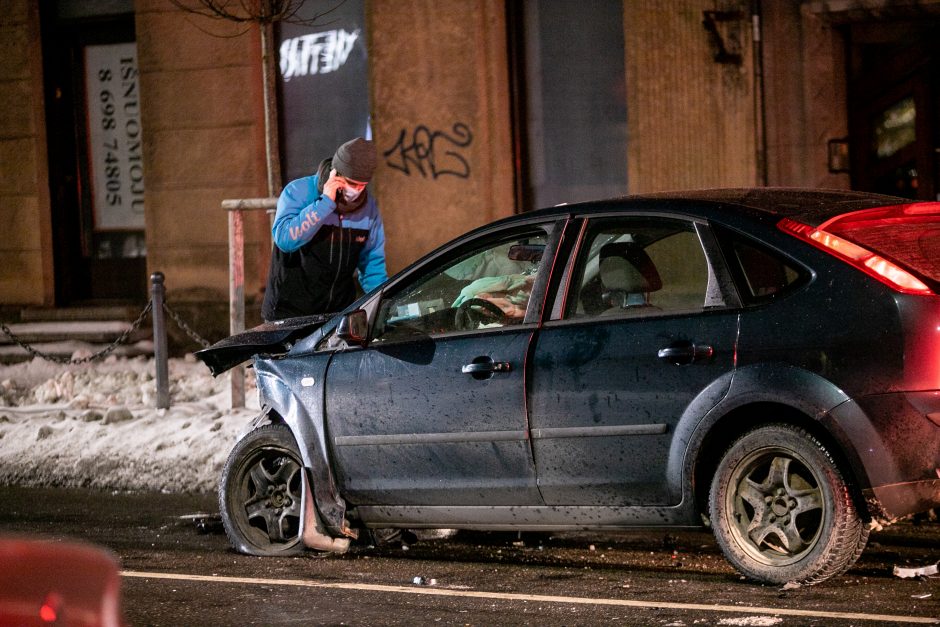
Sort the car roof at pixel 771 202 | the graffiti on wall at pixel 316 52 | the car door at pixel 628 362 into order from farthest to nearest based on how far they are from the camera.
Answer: the graffiti on wall at pixel 316 52, the car roof at pixel 771 202, the car door at pixel 628 362

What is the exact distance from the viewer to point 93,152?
16.4 meters

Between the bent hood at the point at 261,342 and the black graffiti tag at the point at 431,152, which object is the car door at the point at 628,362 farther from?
the black graffiti tag at the point at 431,152

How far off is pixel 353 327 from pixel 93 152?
10.2m

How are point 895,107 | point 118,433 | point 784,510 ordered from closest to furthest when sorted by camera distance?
point 784,510 → point 118,433 → point 895,107

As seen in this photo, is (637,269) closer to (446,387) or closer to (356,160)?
(446,387)

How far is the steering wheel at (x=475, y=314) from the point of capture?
21.9 feet

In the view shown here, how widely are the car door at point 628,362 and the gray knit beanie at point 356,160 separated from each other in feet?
7.04

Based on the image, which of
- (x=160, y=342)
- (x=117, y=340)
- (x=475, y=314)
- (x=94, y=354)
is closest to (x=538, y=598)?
(x=475, y=314)

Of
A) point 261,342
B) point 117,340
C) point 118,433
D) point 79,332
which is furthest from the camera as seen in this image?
point 79,332

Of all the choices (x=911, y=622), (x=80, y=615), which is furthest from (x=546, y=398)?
(x=80, y=615)

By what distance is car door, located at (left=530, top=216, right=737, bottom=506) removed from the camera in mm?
5965

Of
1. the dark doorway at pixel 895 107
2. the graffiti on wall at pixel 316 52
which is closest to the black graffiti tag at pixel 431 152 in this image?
the graffiti on wall at pixel 316 52

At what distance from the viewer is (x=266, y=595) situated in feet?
20.7

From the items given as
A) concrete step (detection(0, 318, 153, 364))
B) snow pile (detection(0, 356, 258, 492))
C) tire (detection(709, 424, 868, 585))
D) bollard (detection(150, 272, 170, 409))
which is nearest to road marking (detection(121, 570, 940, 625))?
tire (detection(709, 424, 868, 585))
